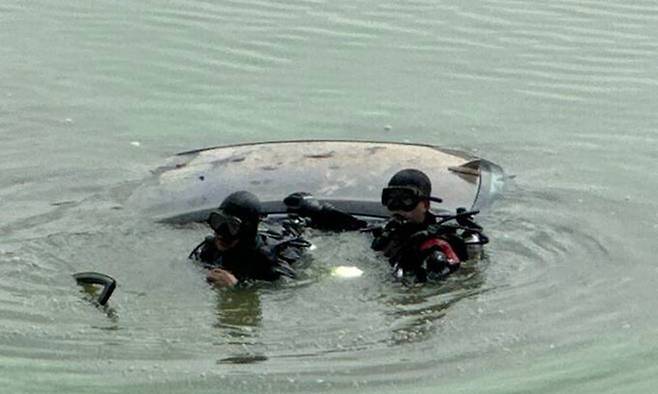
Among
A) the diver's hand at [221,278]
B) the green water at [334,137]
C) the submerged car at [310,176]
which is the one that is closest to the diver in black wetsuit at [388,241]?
the diver's hand at [221,278]

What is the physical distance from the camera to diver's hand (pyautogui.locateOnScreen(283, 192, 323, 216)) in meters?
9.07

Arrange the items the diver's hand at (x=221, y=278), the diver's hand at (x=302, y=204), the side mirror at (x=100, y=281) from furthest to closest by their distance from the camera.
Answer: the diver's hand at (x=302, y=204) < the diver's hand at (x=221, y=278) < the side mirror at (x=100, y=281)

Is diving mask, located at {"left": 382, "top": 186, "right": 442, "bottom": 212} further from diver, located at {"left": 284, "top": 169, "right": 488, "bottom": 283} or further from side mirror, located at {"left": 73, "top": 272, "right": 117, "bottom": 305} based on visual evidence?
side mirror, located at {"left": 73, "top": 272, "right": 117, "bottom": 305}

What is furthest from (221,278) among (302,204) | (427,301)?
(427,301)

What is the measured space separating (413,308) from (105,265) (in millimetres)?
1836

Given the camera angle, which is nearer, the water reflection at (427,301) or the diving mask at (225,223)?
the water reflection at (427,301)

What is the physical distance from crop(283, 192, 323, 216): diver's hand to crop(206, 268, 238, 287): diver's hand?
931 mm

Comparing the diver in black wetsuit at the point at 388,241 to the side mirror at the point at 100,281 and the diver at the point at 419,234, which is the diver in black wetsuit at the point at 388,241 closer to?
the diver at the point at 419,234

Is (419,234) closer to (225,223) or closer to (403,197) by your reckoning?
(403,197)

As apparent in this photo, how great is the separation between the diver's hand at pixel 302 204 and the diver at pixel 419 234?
1.41 ft

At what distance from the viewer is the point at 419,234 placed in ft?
27.8

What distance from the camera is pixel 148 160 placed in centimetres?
1058

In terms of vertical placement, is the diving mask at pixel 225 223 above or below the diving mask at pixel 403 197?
below

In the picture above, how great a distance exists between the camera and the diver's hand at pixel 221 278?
8266 millimetres
